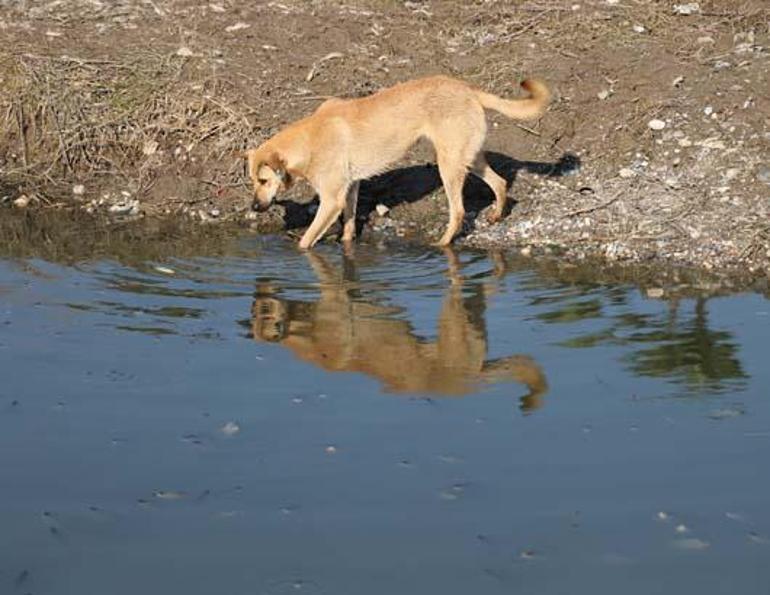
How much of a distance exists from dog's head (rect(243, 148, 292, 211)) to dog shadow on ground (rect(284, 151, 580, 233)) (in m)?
0.66

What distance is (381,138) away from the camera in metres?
10.3

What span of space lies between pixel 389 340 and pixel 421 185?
12.3 feet

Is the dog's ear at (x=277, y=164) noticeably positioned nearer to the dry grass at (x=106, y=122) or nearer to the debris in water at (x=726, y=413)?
the dry grass at (x=106, y=122)

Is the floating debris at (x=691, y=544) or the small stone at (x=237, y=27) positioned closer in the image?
the floating debris at (x=691, y=544)

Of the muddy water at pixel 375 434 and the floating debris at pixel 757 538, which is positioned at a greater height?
the muddy water at pixel 375 434

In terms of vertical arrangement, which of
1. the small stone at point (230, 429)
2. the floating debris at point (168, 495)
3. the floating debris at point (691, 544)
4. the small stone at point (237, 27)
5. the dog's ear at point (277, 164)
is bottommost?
the floating debris at point (691, 544)

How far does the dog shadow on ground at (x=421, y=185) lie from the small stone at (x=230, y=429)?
472cm

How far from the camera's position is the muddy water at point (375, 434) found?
5012mm

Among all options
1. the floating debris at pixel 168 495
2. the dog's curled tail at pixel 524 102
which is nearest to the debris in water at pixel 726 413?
the floating debris at pixel 168 495

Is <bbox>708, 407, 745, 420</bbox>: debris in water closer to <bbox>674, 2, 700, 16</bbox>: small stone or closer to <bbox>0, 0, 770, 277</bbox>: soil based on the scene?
<bbox>0, 0, 770, 277</bbox>: soil

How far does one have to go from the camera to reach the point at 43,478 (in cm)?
575

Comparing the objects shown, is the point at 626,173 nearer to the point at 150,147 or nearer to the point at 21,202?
the point at 150,147

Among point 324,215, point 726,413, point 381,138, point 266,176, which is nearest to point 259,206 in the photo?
point 266,176

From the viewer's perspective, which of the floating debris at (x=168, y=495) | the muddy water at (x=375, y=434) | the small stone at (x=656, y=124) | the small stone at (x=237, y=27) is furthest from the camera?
the small stone at (x=237, y=27)
